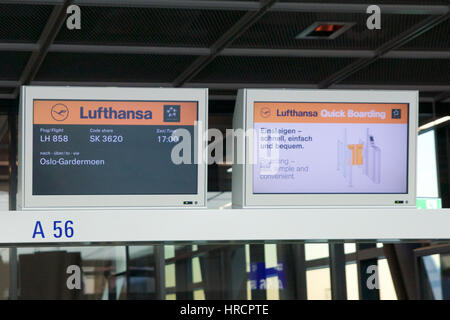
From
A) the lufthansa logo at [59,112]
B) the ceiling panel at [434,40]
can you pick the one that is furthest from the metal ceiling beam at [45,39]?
the lufthansa logo at [59,112]

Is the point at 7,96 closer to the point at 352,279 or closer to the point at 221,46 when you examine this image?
the point at 221,46

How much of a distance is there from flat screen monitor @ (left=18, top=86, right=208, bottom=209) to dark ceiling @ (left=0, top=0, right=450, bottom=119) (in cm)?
365

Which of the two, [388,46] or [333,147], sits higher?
[388,46]

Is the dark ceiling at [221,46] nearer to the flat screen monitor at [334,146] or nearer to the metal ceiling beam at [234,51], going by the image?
the metal ceiling beam at [234,51]

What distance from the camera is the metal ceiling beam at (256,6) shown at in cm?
495

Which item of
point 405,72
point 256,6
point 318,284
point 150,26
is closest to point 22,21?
point 150,26

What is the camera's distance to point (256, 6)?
16.5ft

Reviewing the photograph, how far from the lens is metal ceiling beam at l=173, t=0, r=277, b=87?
5.14 meters

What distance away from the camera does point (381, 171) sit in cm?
145

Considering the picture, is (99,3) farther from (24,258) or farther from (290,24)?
(24,258)

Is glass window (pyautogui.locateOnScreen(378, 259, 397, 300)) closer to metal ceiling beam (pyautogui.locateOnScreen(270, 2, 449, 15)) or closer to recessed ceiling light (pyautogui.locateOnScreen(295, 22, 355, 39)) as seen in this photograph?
recessed ceiling light (pyautogui.locateOnScreen(295, 22, 355, 39))

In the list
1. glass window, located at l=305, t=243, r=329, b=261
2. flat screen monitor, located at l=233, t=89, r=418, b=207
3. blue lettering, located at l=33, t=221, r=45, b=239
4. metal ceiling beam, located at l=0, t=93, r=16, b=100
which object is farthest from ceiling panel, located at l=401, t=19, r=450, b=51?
blue lettering, located at l=33, t=221, r=45, b=239

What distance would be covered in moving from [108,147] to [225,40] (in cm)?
450

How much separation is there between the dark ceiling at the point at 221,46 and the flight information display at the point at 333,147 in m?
3.66
